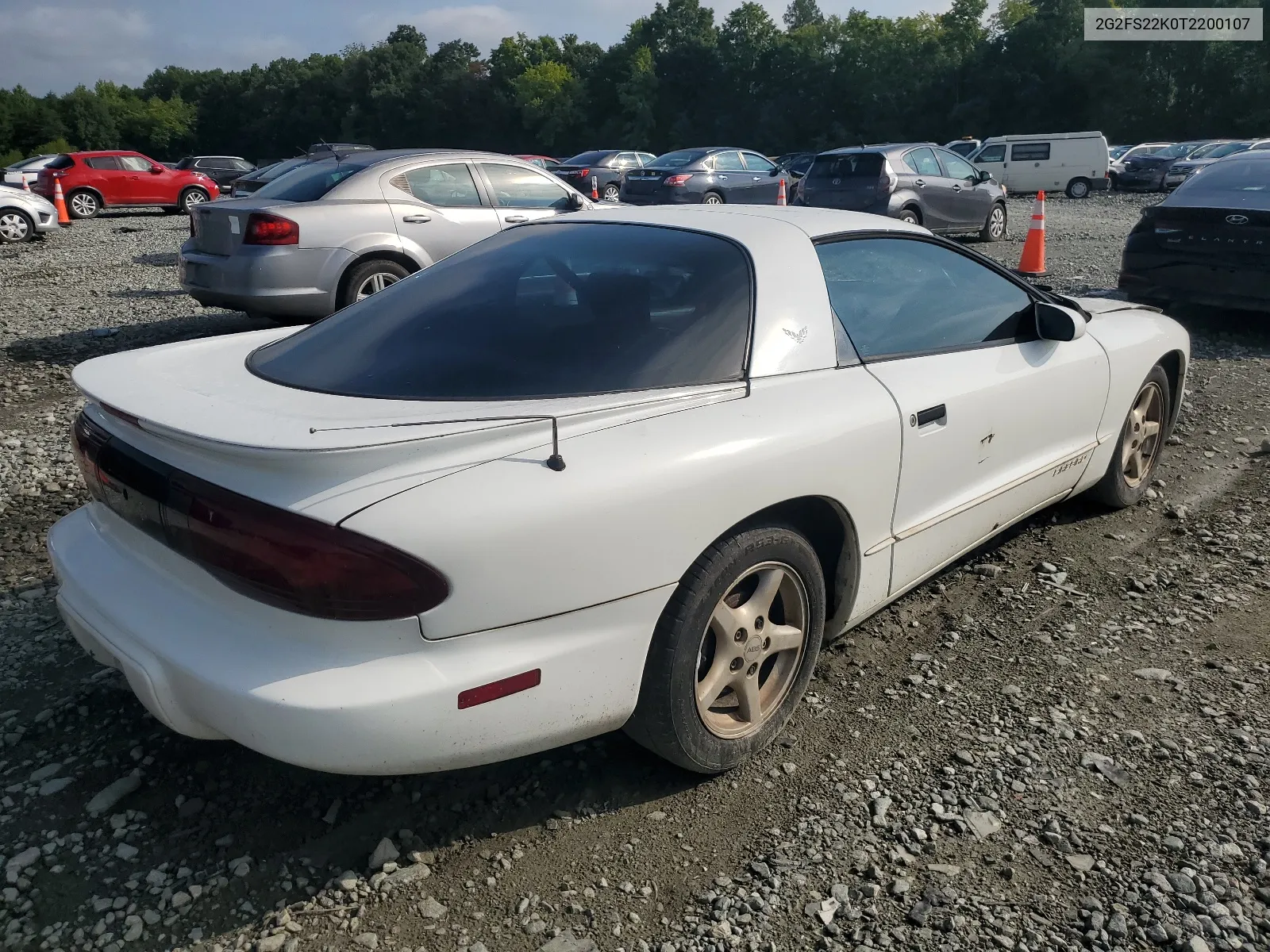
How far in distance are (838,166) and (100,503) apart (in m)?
13.0

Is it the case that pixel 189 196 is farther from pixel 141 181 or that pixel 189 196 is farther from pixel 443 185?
pixel 443 185

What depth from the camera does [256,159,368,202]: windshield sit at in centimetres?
780

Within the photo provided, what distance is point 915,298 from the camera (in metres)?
3.26

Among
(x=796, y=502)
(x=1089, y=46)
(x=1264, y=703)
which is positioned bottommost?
(x=1264, y=703)

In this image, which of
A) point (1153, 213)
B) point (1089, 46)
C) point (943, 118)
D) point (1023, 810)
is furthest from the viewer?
point (943, 118)

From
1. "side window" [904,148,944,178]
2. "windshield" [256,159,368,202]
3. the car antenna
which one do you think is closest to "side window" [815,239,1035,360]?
the car antenna

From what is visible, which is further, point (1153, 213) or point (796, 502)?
point (1153, 213)

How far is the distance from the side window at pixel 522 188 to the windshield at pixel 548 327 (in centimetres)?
563

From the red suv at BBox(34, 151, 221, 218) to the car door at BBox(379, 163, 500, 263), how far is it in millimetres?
16654

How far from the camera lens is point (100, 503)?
2545mm

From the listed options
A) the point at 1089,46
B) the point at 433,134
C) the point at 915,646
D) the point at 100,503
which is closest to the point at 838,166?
the point at 915,646

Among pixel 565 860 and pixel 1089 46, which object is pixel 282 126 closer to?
pixel 1089 46

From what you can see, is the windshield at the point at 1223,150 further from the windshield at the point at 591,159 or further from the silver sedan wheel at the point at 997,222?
the windshield at the point at 591,159

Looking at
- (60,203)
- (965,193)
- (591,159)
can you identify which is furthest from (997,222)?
(60,203)
